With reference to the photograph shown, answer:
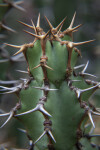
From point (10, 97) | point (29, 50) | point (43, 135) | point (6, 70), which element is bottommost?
point (10, 97)

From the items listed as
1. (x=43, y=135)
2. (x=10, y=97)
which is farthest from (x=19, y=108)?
(x=10, y=97)

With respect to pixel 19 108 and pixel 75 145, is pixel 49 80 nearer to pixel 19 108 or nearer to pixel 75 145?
pixel 19 108

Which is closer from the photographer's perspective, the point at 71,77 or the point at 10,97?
the point at 71,77

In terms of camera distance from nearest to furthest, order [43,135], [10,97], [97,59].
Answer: [43,135]
[10,97]
[97,59]

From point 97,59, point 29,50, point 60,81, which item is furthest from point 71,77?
point 97,59

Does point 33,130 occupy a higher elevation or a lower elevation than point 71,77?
lower

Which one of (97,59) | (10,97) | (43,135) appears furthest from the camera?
(97,59)
